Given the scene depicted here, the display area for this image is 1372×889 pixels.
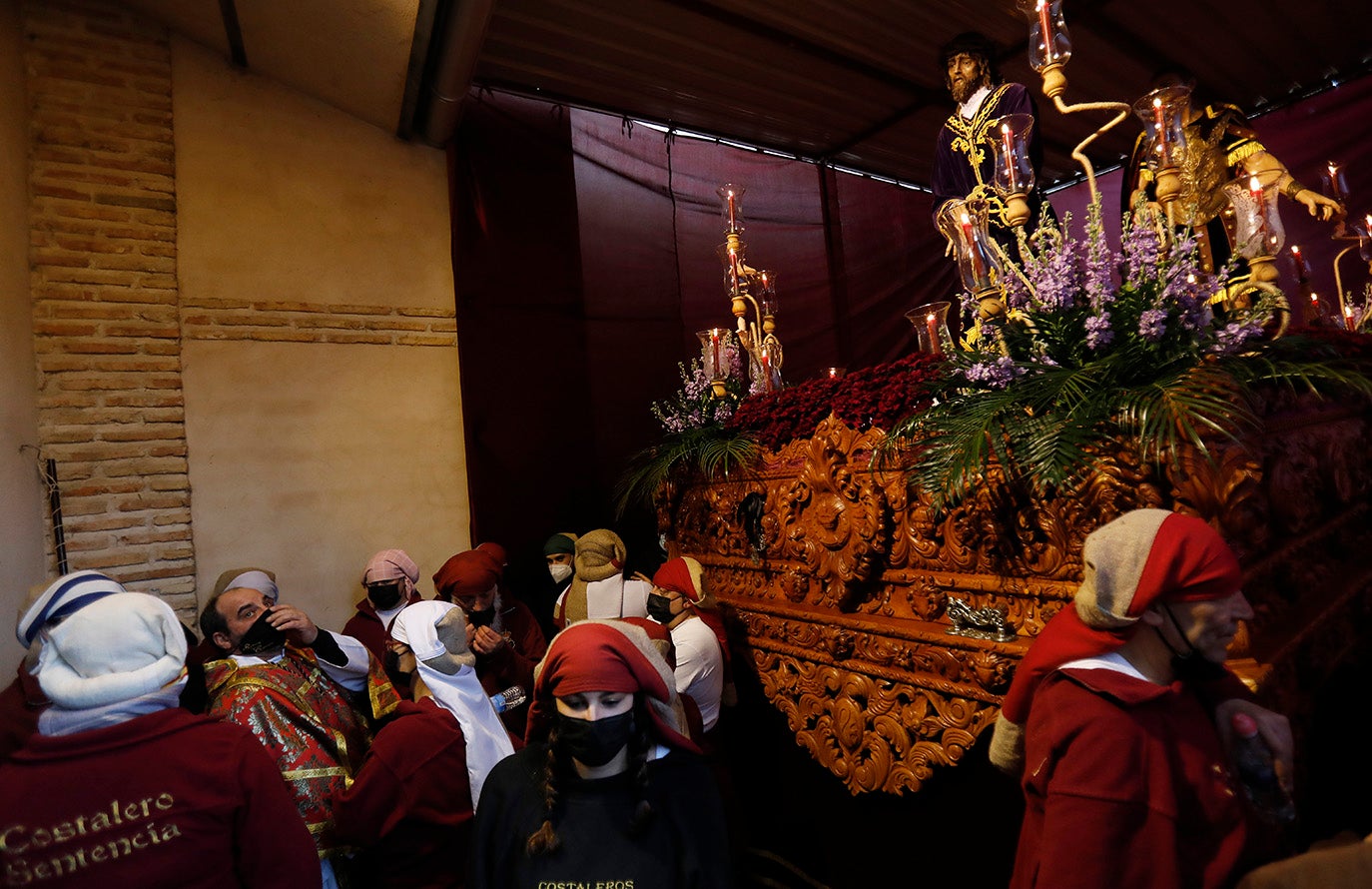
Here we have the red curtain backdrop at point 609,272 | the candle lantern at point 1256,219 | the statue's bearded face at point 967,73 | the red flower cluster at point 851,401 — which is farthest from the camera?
the red curtain backdrop at point 609,272

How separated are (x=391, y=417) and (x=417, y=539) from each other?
90cm

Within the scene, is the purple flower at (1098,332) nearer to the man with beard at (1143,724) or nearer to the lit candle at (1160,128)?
the lit candle at (1160,128)

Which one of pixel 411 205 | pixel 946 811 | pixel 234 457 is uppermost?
pixel 411 205

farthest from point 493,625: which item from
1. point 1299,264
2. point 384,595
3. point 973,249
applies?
point 1299,264

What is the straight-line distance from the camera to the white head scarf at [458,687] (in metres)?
2.39

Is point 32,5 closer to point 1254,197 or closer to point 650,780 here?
point 650,780

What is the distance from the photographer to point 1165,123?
245 centimetres

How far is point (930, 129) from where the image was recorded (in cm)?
722

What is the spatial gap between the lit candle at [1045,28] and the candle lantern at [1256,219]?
990mm

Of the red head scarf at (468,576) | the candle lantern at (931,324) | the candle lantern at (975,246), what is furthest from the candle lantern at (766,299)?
the red head scarf at (468,576)

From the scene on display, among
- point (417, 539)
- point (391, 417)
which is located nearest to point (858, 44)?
point (391, 417)

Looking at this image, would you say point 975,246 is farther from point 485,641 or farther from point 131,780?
point 131,780

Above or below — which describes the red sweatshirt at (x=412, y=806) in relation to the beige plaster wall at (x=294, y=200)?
below

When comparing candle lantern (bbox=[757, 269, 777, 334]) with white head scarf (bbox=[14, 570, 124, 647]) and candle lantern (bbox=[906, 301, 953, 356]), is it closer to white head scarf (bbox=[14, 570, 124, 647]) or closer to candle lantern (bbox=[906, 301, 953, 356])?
candle lantern (bbox=[906, 301, 953, 356])
